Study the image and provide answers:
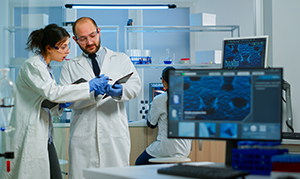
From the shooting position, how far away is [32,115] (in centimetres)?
196

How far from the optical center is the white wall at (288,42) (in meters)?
2.96

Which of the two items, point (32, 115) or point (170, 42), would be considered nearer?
point (32, 115)

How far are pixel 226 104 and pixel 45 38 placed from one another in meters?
1.31

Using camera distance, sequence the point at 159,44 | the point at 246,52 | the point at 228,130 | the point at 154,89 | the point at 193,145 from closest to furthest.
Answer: the point at 228,130
the point at 246,52
the point at 193,145
the point at 154,89
the point at 159,44

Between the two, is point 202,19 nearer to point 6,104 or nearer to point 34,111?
point 34,111

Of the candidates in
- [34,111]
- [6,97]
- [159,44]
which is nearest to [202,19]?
[159,44]

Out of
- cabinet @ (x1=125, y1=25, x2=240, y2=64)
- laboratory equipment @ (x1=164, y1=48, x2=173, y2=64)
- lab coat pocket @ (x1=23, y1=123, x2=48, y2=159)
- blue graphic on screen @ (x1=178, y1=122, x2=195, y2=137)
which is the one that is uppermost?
cabinet @ (x1=125, y1=25, x2=240, y2=64)

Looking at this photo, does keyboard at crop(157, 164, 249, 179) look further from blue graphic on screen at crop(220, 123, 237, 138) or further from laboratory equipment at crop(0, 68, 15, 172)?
laboratory equipment at crop(0, 68, 15, 172)

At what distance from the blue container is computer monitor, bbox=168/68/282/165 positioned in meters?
0.06

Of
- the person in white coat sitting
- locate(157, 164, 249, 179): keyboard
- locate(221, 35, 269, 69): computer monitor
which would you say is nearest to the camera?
locate(157, 164, 249, 179): keyboard

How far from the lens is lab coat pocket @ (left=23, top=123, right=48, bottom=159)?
6.31 feet

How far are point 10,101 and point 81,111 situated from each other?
0.53 m

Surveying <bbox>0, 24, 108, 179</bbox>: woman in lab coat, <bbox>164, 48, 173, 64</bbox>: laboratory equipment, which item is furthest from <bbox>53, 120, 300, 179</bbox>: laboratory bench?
<bbox>0, 24, 108, 179</bbox>: woman in lab coat

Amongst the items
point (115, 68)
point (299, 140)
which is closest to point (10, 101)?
point (115, 68)
